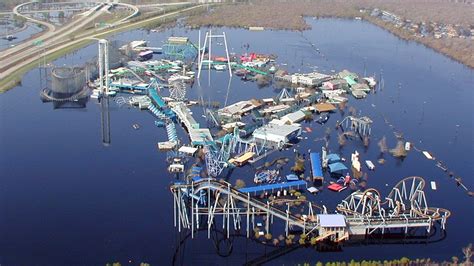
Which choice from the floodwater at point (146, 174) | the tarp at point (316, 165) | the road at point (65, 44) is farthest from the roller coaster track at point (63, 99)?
the tarp at point (316, 165)

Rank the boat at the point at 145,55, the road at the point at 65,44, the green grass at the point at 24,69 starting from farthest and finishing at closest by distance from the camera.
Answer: the boat at the point at 145,55 → the road at the point at 65,44 → the green grass at the point at 24,69

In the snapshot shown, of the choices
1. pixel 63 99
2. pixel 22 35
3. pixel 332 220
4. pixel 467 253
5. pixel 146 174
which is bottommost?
pixel 22 35

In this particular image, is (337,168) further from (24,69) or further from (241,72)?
(24,69)

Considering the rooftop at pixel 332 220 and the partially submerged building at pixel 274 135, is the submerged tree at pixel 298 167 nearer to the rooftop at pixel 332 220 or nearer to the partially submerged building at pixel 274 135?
the partially submerged building at pixel 274 135

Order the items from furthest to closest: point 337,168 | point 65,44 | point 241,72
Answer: point 65,44, point 241,72, point 337,168

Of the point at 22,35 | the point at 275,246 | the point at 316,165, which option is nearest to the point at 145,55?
the point at 22,35

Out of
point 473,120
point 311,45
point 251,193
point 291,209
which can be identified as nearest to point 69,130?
point 251,193

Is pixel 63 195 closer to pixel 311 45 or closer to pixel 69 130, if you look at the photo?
pixel 69 130

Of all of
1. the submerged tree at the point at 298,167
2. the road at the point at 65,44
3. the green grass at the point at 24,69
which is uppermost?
the submerged tree at the point at 298,167
